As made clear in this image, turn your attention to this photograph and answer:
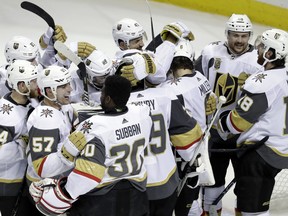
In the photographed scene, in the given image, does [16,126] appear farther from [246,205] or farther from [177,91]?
[246,205]

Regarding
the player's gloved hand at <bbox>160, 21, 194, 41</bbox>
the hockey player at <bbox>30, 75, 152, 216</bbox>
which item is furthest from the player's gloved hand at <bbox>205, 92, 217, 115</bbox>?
the hockey player at <bbox>30, 75, 152, 216</bbox>

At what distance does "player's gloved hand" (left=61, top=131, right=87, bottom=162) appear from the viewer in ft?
8.06

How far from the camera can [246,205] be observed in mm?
3342

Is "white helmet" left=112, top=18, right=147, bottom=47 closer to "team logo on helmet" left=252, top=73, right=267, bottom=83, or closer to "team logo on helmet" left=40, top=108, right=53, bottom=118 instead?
"team logo on helmet" left=252, top=73, right=267, bottom=83

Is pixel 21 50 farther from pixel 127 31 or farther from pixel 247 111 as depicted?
pixel 247 111

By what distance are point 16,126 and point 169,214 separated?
78 centimetres

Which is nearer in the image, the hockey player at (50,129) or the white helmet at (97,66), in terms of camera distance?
the hockey player at (50,129)

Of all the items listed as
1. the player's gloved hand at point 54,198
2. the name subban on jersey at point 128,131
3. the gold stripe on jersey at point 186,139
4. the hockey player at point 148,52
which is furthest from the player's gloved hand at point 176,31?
the player's gloved hand at point 54,198

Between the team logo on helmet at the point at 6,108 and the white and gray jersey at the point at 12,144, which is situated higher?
the team logo on helmet at the point at 6,108

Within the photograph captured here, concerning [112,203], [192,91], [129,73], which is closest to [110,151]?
[112,203]

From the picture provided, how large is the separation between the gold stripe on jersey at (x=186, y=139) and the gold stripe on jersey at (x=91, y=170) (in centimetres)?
58

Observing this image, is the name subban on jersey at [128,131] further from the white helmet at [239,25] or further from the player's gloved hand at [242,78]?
the white helmet at [239,25]

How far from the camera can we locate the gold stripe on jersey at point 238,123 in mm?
3211

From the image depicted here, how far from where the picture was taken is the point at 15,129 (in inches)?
113
